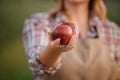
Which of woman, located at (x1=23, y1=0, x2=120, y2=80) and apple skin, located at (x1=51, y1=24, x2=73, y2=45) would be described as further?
woman, located at (x1=23, y1=0, x2=120, y2=80)

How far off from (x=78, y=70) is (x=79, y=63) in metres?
0.03

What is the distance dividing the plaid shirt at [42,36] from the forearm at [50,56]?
31mm

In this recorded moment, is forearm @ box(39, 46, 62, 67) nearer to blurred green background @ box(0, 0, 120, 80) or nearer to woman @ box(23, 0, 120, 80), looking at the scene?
woman @ box(23, 0, 120, 80)

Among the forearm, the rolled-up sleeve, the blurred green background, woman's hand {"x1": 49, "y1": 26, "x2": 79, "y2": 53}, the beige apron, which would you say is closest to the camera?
woman's hand {"x1": 49, "y1": 26, "x2": 79, "y2": 53}

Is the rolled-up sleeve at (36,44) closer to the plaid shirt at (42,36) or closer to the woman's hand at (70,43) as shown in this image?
the plaid shirt at (42,36)

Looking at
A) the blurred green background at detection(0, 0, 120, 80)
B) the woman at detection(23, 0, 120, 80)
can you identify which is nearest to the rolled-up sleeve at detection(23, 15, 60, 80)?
the woman at detection(23, 0, 120, 80)

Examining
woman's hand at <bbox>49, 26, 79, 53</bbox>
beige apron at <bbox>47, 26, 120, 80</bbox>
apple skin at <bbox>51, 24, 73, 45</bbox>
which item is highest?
apple skin at <bbox>51, 24, 73, 45</bbox>

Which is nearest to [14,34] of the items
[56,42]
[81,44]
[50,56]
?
[81,44]

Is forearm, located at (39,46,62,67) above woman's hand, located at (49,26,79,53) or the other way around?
the other way around

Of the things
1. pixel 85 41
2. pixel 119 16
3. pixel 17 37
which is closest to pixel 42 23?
pixel 85 41

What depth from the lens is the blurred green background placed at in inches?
70.8

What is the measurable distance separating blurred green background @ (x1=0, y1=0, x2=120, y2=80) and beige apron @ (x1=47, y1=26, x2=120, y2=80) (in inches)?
24.2

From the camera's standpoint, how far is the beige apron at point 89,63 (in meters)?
1.16

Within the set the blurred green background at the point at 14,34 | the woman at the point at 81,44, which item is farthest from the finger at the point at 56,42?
the blurred green background at the point at 14,34
